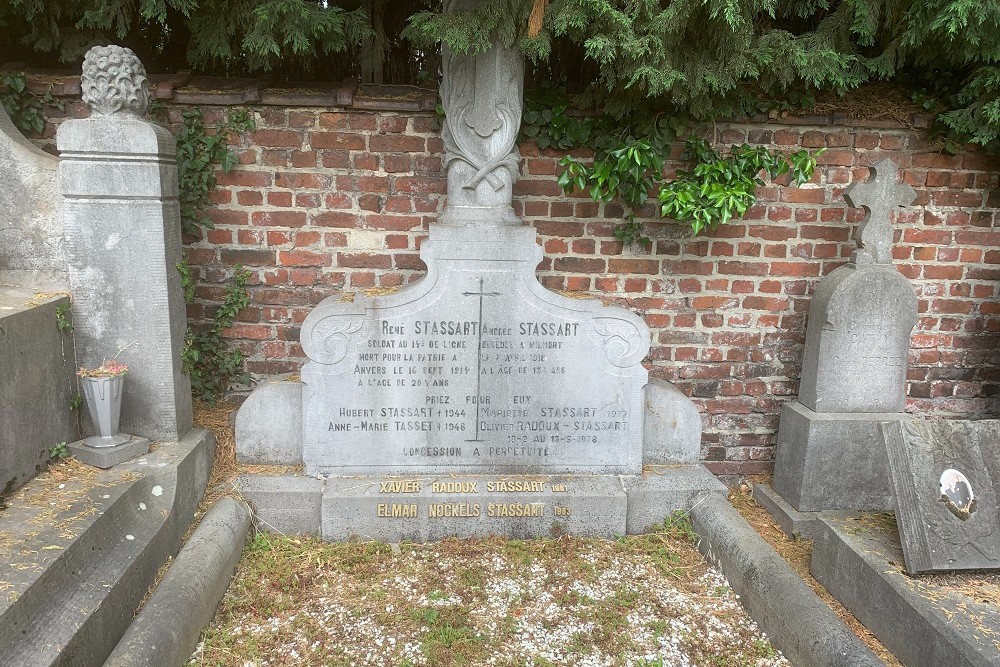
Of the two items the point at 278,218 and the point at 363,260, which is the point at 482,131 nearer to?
the point at 363,260

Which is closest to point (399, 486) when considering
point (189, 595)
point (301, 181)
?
point (189, 595)

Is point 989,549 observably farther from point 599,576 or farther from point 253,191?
point 253,191

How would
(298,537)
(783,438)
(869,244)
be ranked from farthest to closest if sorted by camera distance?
(783,438) < (869,244) < (298,537)

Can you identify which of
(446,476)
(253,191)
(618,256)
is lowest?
(446,476)

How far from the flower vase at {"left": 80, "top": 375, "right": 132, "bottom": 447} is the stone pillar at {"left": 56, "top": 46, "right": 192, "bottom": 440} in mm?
193

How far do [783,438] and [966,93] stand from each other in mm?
2060

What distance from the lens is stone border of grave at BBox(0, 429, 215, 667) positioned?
199 cm

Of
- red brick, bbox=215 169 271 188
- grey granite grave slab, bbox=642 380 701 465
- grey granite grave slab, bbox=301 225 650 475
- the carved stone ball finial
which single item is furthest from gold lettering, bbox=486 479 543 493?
the carved stone ball finial

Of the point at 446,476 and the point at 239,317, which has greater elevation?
the point at 239,317

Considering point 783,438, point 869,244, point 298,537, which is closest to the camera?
point 298,537

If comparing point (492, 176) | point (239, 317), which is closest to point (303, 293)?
point (239, 317)

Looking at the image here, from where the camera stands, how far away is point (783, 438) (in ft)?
12.2

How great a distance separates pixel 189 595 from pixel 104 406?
1.00 meters

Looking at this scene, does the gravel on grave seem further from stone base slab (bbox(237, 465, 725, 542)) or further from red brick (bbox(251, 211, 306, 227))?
red brick (bbox(251, 211, 306, 227))
